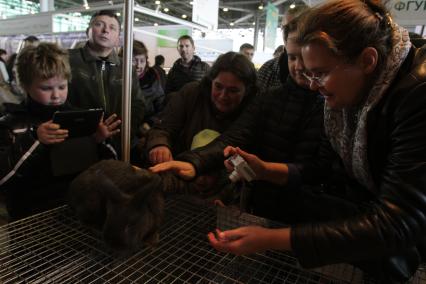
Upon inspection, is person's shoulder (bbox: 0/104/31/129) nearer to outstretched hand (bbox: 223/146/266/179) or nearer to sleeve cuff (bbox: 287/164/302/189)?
outstretched hand (bbox: 223/146/266/179)

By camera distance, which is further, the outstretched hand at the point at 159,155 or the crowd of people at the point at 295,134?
the outstretched hand at the point at 159,155

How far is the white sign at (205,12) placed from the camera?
208 centimetres

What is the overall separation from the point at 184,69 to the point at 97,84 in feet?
4.39

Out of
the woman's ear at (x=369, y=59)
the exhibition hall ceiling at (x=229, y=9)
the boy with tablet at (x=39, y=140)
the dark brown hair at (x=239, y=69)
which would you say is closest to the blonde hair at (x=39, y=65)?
the boy with tablet at (x=39, y=140)

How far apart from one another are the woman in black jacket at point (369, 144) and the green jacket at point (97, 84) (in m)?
1.20

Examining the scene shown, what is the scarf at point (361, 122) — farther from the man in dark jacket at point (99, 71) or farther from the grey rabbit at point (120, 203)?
the man in dark jacket at point (99, 71)

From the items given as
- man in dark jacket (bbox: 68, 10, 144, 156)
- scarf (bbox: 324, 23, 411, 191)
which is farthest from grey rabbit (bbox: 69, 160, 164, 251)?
man in dark jacket (bbox: 68, 10, 144, 156)

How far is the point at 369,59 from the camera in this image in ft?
2.02

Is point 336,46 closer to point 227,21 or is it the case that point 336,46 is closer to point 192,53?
point 192,53

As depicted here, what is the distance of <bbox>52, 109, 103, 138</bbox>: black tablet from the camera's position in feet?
3.24

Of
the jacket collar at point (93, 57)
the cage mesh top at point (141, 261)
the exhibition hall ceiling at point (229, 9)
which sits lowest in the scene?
the cage mesh top at point (141, 261)

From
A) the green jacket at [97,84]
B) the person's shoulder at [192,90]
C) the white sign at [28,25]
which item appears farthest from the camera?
the white sign at [28,25]

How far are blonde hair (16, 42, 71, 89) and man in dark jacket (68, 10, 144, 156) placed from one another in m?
0.33

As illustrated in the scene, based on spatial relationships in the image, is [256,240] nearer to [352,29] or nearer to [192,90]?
[352,29]
